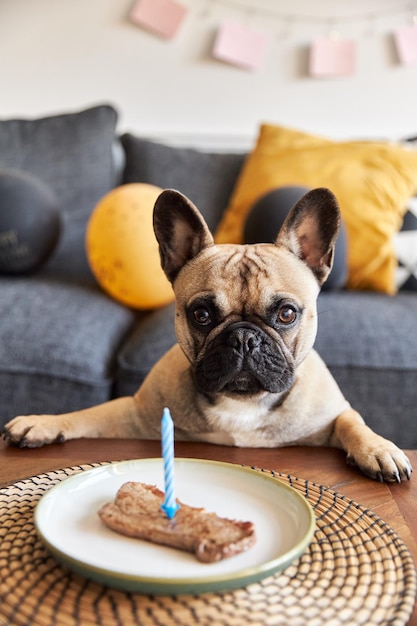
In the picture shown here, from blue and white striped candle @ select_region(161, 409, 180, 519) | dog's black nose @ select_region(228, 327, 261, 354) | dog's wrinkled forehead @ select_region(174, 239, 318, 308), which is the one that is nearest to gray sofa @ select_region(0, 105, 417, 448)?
dog's wrinkled forehead @ select_region(174, 239, 318, 308)

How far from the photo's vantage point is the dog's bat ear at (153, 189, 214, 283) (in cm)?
95

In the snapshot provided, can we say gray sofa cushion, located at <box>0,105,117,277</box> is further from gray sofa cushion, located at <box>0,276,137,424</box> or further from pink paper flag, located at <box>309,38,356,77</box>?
pink paper flag, located at <box>309,38,356,77</box>

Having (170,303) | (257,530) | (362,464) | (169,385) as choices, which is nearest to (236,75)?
(170,303)

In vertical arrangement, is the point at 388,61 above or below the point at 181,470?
above

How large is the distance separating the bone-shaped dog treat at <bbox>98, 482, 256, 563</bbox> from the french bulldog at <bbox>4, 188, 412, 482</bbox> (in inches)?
11.7

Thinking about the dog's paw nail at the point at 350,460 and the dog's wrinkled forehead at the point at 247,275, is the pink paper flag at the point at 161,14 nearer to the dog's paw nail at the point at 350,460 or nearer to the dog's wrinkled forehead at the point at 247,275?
the dog's wrinkled forehead at the point at 247,275

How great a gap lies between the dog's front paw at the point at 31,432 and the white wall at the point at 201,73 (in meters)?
1.75

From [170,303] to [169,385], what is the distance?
2.50 feet

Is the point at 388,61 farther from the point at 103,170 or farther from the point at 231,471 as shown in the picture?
the point at 231,471

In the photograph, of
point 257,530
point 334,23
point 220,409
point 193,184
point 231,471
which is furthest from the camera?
point 334,23

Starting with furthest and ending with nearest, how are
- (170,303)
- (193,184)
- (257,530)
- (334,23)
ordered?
(334,23) → (193,184) → (170,303) → (257,530)

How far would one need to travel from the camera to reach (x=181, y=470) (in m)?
0.69

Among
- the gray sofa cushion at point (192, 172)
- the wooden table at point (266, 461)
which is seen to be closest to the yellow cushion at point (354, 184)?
the gray sofa cushion at point (192, 172)

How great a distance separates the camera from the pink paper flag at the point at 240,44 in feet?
7.82
